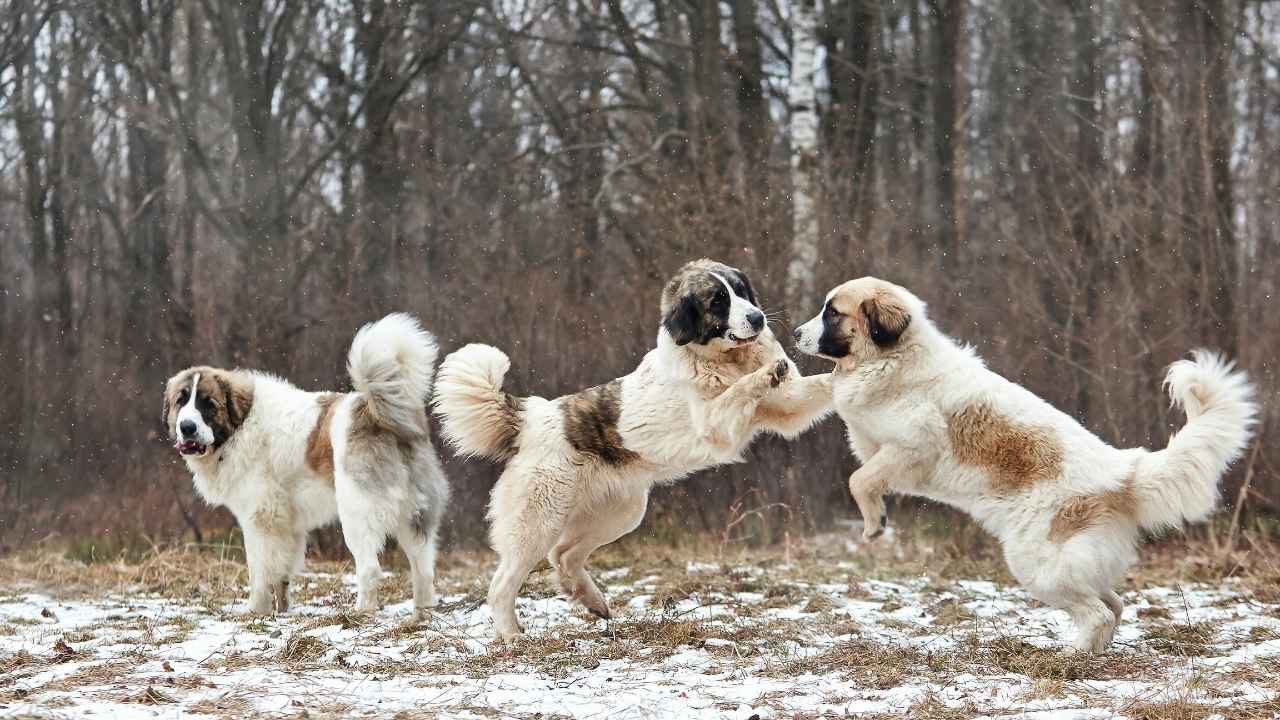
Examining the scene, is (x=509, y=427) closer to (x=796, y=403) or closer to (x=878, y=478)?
(x=796, y=403)

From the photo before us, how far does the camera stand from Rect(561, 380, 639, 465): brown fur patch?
6.07 meters

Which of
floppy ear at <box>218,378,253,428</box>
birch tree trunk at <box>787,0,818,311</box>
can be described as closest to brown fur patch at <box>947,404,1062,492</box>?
floppy ear at <box>218,378,253,428</box>

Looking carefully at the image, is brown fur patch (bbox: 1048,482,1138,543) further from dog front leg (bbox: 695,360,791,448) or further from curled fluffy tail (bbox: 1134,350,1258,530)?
dog front leg (bbox: 695,360,791,448)

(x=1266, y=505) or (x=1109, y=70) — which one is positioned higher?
(x=1109, y=70)

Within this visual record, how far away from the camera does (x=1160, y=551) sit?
30.4ft

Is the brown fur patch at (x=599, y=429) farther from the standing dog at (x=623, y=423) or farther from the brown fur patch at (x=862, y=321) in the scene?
the brown fur patch at (x=862, y=321)

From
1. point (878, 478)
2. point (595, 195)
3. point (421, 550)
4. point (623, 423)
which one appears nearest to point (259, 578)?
point (421, 550)

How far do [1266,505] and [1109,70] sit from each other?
24.4 ft

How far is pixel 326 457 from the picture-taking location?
23.1 feet

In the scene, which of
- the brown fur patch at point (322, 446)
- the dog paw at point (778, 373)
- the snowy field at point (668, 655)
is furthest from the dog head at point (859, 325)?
the brown fur patch at point (322, 446)

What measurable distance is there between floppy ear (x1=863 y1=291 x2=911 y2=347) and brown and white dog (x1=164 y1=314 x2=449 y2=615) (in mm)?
2482

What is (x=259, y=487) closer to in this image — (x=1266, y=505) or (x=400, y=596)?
(x=400, y=596)

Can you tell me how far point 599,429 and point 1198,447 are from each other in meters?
2.61

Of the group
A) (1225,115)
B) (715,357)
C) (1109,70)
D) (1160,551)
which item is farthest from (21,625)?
(1109,70)
